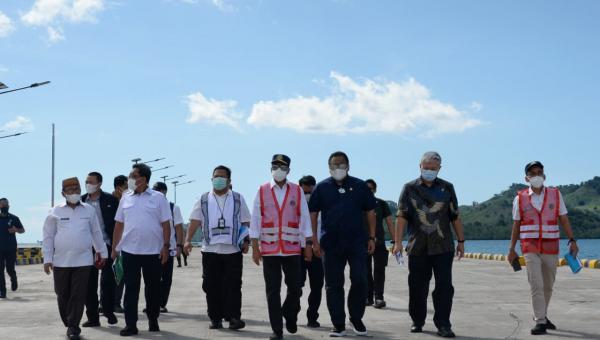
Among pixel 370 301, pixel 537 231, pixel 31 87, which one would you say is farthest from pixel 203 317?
pixel 31 87

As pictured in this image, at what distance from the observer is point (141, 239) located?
1020 cm

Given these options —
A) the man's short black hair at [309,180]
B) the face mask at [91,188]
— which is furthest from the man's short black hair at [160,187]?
the man's short black hair at [309,180]

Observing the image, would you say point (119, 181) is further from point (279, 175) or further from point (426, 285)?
point (426, 285)

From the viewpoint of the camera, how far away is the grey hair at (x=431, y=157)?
991 centimetres

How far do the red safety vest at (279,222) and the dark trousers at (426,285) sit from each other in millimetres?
1382

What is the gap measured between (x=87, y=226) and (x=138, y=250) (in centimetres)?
67

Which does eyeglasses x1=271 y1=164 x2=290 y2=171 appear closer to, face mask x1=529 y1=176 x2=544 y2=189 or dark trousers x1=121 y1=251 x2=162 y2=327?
dark trousers x1=121 y1=251 x2=162 y2=327

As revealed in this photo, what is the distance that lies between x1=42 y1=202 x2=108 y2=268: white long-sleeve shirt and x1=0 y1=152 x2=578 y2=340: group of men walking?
1 cm

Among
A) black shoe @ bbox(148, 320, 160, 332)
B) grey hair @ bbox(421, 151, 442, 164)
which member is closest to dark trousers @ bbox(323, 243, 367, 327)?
grey hair @ bbox(421, 151, 442, 164)

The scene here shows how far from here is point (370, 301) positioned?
1377cm

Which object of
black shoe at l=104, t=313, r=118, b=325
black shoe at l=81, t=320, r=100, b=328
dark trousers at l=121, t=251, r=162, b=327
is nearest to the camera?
dark trousers at l=121, t=251, r=162, b=327

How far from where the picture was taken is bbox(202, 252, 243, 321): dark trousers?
10.7 m

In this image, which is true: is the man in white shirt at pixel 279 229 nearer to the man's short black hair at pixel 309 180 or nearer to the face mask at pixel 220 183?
the face mask at pixel 220 183

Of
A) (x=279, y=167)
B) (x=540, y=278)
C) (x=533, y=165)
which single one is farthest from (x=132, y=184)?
(x=540, y=278)
